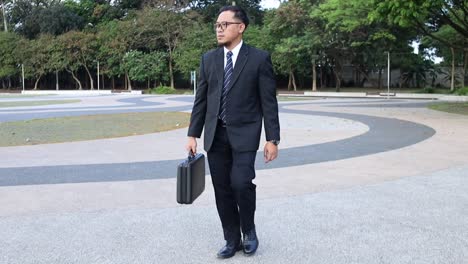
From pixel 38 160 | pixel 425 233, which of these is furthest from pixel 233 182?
pixel 38 160

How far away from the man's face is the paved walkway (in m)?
1.60

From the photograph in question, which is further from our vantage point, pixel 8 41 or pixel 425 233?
pixel 8 41

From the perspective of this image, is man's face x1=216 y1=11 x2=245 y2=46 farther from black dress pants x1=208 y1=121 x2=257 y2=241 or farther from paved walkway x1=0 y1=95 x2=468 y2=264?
paved walkway x1=0 y1=95 x2=468 y2=264

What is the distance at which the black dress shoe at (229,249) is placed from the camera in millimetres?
3584

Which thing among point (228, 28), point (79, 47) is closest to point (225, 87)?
point (228, 28)

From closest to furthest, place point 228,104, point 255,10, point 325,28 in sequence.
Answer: point 228,104
point 325,28
point 255,10

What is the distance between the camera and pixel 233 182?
3486 mm

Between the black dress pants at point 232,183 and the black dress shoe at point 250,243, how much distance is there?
4cm

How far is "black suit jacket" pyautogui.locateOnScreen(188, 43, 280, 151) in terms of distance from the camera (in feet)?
11.3

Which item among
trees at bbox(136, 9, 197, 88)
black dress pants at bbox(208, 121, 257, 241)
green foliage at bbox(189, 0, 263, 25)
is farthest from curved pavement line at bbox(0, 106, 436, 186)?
green foliage at bbox(189, 0, 263, 25)

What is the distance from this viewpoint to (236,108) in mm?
3439

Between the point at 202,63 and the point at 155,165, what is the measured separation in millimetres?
4134

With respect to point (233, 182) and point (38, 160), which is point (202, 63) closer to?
point (233, 182)

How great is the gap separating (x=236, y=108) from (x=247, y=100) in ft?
0.32
